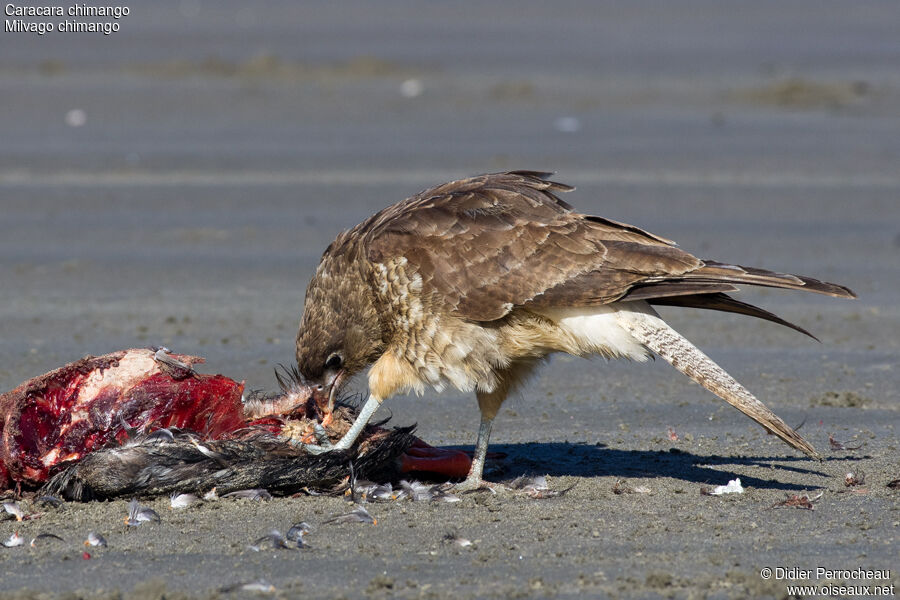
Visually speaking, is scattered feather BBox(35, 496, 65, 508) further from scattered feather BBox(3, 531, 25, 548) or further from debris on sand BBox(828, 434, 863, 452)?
debris on sand BBox(828, 434, 863, 452)

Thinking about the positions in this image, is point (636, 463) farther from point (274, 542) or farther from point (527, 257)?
point (274, 542)

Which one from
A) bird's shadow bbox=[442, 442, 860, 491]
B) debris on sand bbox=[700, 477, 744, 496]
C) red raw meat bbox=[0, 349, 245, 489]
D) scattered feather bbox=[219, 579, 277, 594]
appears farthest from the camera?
bird's shadow bbox=[442, 442, 860, 491]

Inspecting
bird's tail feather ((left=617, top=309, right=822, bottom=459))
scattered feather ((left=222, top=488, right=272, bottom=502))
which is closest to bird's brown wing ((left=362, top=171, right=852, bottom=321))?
bird's tail feather ((left=617, top=309, right=822, bottom=459))

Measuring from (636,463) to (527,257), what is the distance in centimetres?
135

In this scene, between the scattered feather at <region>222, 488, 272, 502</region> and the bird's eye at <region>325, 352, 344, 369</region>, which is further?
the bird's eye at <region>325, 352, 344, 369</region>

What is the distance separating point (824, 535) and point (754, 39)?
805 inches

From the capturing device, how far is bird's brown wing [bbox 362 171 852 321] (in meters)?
5.48

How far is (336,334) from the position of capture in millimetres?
5727

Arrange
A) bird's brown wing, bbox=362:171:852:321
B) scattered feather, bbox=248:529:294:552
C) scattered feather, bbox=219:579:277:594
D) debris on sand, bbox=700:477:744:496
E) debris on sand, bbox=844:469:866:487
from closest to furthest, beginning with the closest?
scattered feather, bbox=219:579:277:594, scattered feather, bbox=248:529:294:552, bird's brown wing, bbox=362:171:852:321, debris on sand, bbox=700:477:744:496, debris on sand, bbox=844:469:866:487

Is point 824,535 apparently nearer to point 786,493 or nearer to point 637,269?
point 786,493

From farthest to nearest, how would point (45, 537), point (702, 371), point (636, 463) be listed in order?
point (636, 463) < point (702, 371) < point (45, 537)

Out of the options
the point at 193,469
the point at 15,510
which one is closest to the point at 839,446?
the point at 193,469

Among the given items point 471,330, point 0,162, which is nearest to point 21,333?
point 471,330

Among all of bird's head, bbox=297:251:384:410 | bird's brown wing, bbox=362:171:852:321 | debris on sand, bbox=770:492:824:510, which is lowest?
debris on sand, bbox=770:492:824:510
